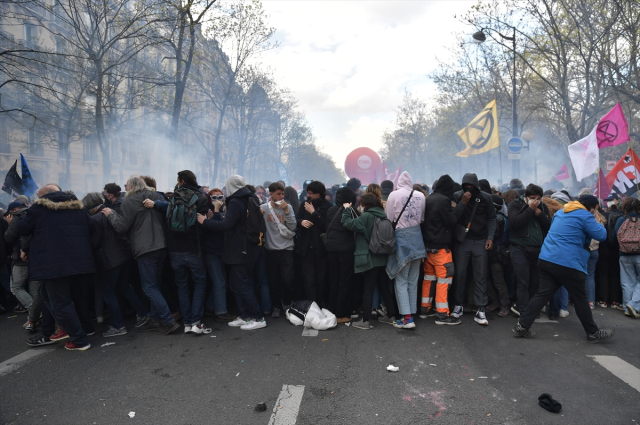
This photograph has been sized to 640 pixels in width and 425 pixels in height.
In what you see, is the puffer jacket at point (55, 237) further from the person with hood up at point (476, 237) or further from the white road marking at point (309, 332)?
the person with hood up at point (476, 237)

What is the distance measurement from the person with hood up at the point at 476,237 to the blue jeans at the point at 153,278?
158 inches

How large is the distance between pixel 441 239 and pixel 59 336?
520 centimetres

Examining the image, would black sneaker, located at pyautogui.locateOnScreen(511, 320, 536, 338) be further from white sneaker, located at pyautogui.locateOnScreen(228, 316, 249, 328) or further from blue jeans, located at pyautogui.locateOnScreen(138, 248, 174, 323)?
blue jeans, located at pyautogui.locateOnScreen(138, 248, 174, 323)

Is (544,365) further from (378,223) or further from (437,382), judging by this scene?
(378,223)

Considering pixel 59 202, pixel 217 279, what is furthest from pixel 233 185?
pixel 59 202

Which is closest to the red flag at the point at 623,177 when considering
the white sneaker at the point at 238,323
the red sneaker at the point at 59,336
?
the white sneaker at the point at 238,323

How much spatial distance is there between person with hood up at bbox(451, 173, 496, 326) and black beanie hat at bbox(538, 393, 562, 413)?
2117 mm

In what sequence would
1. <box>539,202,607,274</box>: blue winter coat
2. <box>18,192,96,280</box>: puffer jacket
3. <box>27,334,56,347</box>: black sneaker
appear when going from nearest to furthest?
<box>18,192,96,280</box>: puffer jacket → <box>539,202,607,274</box>: blue winter coat → <box>27,334,56,347</box>: black sneaker

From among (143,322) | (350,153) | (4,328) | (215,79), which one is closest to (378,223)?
(143,322)

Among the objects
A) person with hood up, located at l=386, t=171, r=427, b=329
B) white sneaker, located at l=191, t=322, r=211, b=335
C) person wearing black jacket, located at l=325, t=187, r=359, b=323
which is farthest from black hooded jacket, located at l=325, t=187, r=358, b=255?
white sneaker, located at l=191, t=322, r=211, b=335

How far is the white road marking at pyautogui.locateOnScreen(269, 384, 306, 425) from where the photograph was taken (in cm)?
321

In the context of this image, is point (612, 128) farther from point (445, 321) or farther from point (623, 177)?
point (445, 321)

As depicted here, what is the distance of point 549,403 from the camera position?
3336mm

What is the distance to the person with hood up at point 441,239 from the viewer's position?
551 cm
